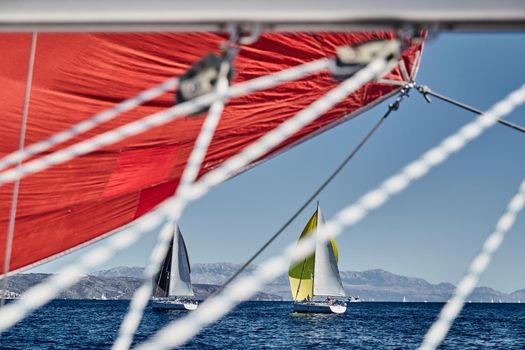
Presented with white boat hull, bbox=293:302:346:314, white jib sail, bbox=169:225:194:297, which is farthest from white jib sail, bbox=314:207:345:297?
white jib sail, bbox=169:225:194:297

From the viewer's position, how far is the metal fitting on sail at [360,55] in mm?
1809

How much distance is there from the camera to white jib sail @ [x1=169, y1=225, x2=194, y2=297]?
6075 cm

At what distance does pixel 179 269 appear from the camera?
213 ft

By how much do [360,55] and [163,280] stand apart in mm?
66833

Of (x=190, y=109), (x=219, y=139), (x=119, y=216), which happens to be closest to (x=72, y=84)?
(x=219, y=139)

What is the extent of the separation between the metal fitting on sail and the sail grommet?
27 cm

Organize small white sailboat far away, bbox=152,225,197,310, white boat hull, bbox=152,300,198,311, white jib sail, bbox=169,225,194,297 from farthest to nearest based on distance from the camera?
white boat hull, bbox=152,300,198,311 < small white sailboat far away, bbox=152,225,197,310 < white jib sail, bbox=169,225,194,297

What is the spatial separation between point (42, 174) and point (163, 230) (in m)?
1.83

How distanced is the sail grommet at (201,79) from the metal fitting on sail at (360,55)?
0.27m

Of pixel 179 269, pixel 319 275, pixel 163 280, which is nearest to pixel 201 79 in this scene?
pixel 319 275

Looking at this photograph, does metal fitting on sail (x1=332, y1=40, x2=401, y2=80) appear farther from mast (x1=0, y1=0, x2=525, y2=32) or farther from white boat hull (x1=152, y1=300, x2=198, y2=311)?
white boat hull (x1=152, y1=300, x2=198, y2=311)

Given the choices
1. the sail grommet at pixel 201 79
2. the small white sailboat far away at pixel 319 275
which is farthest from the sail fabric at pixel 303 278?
the sail grommet at pixel 201 79

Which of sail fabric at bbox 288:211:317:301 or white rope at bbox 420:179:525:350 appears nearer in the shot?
white rope at bbox 420:179:525:350

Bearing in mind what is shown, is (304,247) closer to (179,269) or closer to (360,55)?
(360,55)
